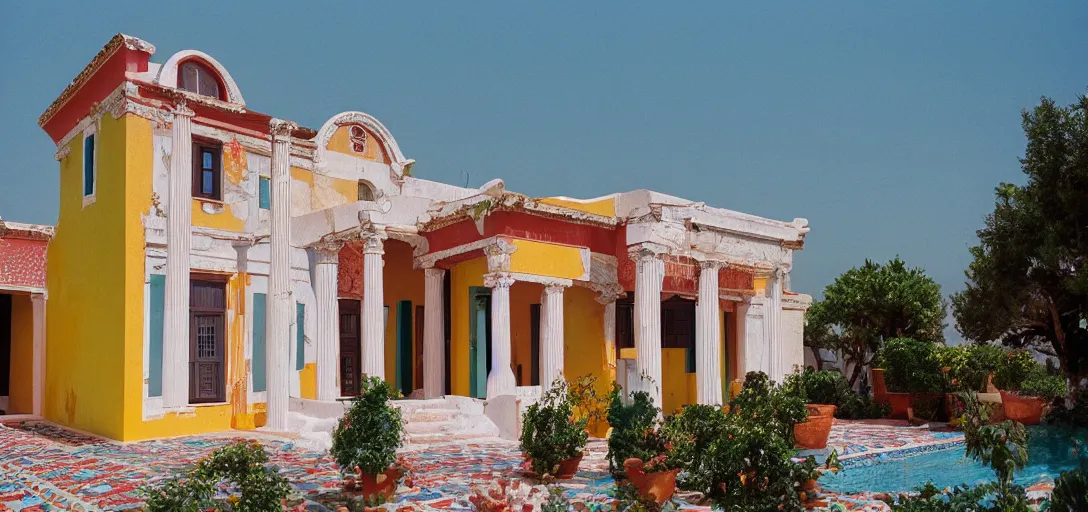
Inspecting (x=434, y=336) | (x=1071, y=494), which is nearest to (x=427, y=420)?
→ (x=434, y=336)

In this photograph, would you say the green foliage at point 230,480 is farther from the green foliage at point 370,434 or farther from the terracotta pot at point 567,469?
the terracotta pot at point 567,469

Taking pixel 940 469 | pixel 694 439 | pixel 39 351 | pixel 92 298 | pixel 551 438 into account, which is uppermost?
pixel 92 298

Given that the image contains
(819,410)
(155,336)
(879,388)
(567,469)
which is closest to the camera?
(567,469)

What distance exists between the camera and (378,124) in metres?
18.8

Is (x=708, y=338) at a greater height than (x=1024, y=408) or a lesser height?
greater

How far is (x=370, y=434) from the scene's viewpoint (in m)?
8.70

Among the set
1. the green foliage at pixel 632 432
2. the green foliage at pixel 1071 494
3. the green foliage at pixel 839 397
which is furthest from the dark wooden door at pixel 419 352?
the green foliage at pixel 1071 494

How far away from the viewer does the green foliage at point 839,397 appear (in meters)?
20.6

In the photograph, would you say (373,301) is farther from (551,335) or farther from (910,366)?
(910,366)

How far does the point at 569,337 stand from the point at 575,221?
10.5ft

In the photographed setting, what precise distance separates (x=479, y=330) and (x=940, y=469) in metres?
8.28

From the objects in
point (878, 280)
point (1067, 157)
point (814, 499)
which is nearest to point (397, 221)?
point (814, 499)

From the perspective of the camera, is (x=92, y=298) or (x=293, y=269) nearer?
(x=92, y=298)

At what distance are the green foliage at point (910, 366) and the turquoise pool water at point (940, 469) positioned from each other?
3406 millimetres
